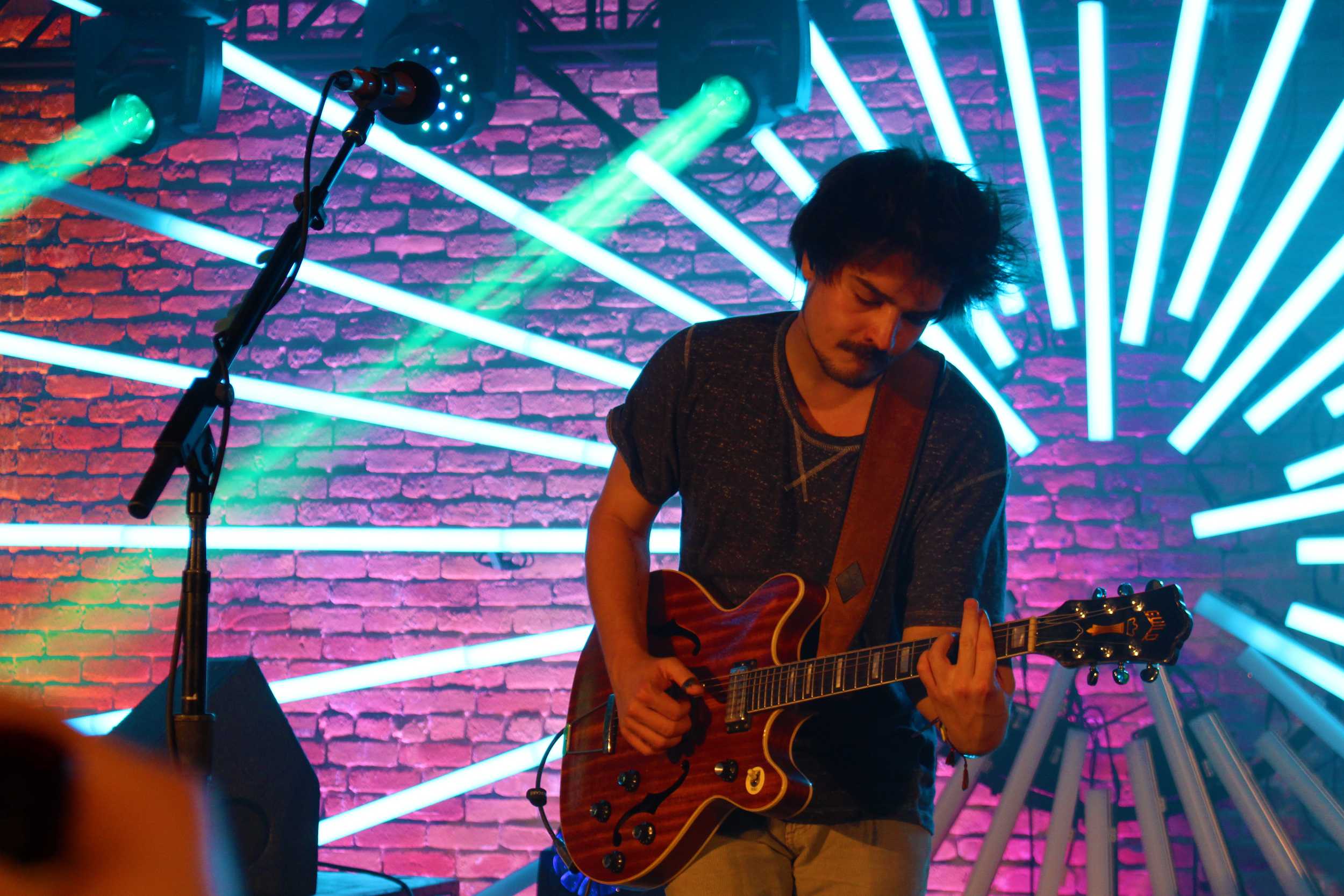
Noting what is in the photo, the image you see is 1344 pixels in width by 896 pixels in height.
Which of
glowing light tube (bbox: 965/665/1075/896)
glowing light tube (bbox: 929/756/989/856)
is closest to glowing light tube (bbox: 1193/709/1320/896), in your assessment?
glowing light tube (bbox: 965/665/1075/896)

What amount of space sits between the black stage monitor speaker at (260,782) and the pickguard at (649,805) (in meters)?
0.83

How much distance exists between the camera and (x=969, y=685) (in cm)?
148

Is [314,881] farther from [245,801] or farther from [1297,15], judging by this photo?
[1297,15]

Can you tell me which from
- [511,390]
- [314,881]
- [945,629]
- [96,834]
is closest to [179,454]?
[96,834]

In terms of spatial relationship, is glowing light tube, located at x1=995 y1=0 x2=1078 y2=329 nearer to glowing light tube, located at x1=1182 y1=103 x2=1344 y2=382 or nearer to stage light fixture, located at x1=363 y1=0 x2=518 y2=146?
glowing light tube, located at x1=1182 y1=103 x2=1344 y2=382

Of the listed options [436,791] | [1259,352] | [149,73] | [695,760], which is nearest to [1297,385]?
[1259,352]

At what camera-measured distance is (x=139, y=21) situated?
13.4 ft

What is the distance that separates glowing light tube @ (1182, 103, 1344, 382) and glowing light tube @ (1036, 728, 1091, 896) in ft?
4.30

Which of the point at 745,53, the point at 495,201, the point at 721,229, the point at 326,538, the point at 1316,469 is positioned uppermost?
the point at 745,53

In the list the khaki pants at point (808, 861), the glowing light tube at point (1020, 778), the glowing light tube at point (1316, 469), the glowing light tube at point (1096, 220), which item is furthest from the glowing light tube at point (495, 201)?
the khaki pants at point (808, 861)

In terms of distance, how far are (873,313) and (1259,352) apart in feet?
8.37

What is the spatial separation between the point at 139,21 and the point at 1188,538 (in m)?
4.08

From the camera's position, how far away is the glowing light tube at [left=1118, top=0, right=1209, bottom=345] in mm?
3434

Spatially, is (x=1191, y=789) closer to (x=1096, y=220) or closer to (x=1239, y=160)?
(x=1096, y=220)
